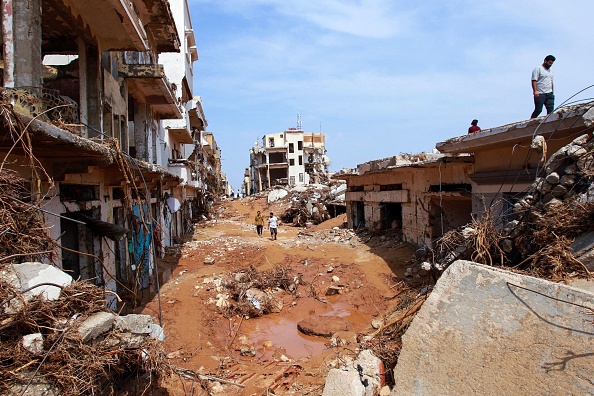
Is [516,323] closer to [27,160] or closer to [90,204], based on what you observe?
[27,160]

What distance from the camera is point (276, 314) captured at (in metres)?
10.4

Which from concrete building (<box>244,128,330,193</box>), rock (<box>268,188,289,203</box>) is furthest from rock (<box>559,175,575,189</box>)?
concrete building (<box>244,128,330,193</box>)

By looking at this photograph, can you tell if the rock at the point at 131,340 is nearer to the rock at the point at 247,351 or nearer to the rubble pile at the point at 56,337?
the rubble pile at the point at 56,337

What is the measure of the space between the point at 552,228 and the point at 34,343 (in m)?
5.40

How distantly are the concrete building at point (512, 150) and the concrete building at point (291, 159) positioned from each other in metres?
46.3

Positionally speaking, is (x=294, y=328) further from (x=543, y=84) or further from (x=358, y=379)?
(x=543, y=84)

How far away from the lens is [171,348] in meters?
7.81

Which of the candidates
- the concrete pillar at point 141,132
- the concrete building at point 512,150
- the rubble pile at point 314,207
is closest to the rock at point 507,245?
the concrete building at point 512,150

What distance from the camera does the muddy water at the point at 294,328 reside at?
27.4 feet

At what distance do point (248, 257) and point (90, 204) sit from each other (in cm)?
779

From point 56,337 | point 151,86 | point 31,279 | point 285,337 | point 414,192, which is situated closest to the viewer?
point 56,337

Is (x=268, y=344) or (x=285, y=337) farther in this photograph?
(x=285, y=337)

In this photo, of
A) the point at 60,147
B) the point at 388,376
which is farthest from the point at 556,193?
the point at 60,147

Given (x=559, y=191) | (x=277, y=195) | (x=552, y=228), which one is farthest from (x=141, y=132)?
(x=277, y=195)
